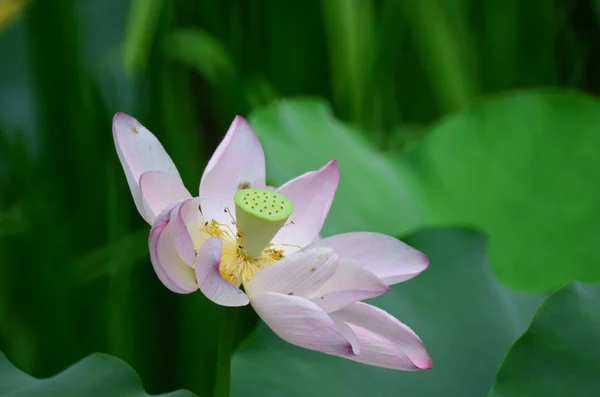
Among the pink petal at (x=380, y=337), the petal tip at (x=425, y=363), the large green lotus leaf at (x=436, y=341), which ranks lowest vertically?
the large green lotus leaf at (x=436, y=341)

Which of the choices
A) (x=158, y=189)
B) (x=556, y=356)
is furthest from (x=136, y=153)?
(x=556, y=356)

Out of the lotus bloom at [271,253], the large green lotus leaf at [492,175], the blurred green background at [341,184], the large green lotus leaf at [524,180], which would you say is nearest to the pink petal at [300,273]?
the lotus bloom at [271,253]

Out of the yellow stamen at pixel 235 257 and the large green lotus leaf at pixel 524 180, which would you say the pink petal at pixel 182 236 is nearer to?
the yellow stamen at pixel 235 257

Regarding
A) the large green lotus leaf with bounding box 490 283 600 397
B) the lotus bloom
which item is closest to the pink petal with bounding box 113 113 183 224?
the lotus bloom

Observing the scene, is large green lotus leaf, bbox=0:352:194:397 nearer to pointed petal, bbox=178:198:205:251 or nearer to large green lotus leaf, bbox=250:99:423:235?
pointed petal, bbox=178:198:205:251

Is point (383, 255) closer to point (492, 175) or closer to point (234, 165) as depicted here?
point (234, 165)

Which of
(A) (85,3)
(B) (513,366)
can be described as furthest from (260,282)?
(A) (85,3)
